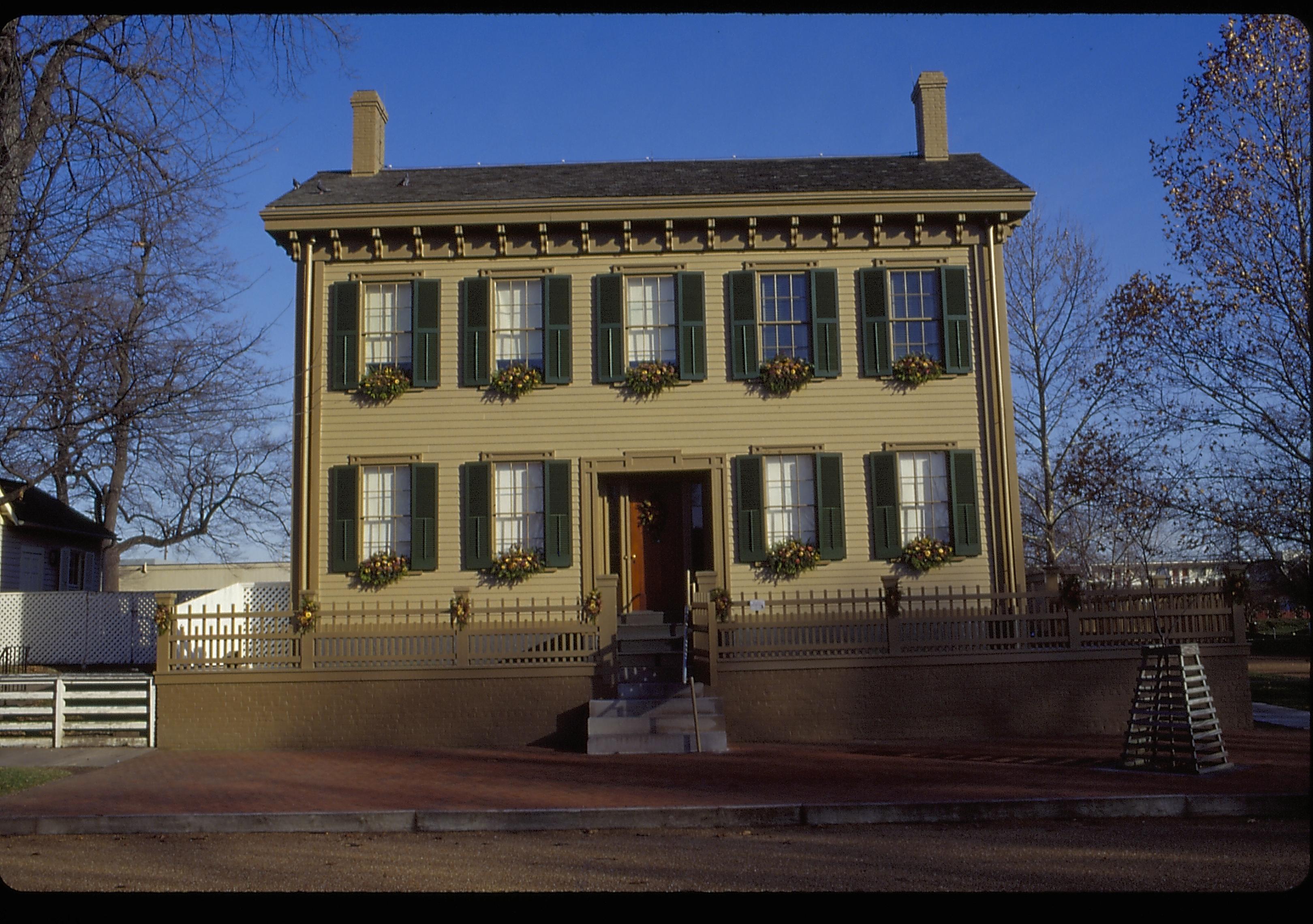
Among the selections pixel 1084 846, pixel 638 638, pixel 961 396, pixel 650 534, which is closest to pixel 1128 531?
pixel 961 396

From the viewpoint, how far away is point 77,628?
837 inches

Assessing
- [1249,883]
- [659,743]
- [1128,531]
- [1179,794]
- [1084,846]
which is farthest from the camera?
[1128,531]

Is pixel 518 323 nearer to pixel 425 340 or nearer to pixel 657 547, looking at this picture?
pixel 425 340

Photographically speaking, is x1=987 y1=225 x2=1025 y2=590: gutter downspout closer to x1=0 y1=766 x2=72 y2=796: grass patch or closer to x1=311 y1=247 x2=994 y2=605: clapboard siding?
x1=311 y1=247 x2=994 y2=605: clapboard siding

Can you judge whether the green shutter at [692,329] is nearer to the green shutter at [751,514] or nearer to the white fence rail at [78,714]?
the green shutter at [751,514]

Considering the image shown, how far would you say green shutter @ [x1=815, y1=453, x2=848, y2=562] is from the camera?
50.8 ft

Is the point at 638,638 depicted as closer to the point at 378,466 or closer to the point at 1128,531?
the point at 378,466

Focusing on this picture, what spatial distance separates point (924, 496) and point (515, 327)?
21.5ft

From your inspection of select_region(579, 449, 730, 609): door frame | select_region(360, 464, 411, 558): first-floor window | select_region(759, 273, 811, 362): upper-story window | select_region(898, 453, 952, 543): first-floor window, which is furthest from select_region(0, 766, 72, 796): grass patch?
select_region(898, 453, 952, 543): first-floor window

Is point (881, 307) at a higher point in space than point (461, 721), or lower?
higher

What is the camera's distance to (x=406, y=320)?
16.3 meters

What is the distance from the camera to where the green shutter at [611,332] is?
1591 centimetres

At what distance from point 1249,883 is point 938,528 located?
9.61 metres

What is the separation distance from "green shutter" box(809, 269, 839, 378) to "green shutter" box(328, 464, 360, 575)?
698 cm
